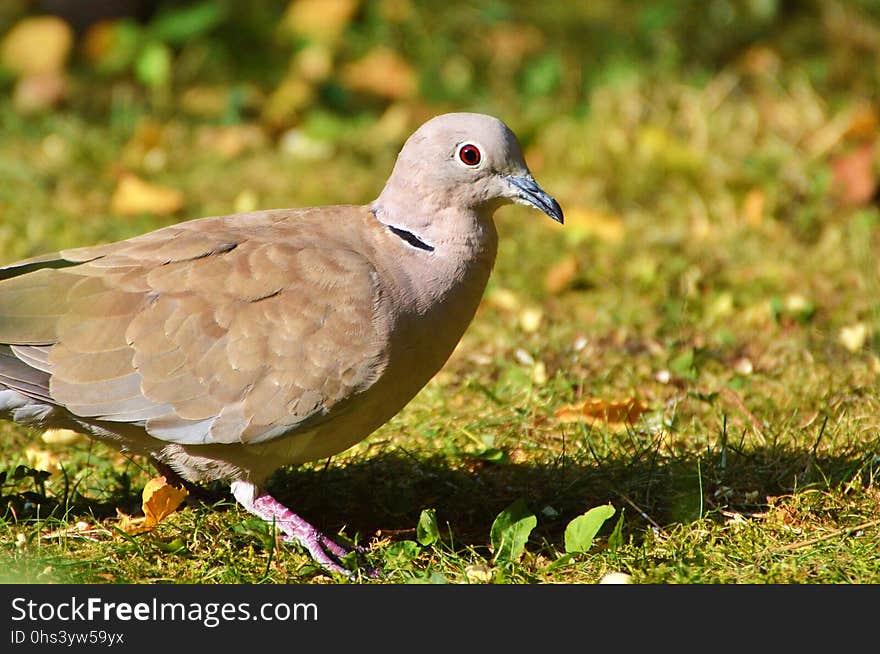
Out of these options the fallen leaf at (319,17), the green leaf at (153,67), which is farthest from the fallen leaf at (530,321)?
the fallen leaf at (319,17)

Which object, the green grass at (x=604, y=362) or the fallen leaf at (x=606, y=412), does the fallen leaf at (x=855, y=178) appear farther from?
the fallen leaf at (x=606, y=412)

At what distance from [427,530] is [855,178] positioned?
Result: 3.41m

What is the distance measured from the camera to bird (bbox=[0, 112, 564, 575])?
325 cm

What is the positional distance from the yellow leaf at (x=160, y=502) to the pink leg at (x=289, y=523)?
0.58 ft

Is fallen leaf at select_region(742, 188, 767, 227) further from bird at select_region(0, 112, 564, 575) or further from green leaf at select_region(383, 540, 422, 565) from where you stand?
green leaf at select_region(383, 540, 422, 565)

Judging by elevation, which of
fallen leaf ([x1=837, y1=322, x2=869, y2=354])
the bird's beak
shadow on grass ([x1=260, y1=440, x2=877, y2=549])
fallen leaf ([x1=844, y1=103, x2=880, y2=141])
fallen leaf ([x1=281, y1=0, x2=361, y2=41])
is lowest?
shadow on grass ([x1=260, y1=440, x2=877, y2=549])

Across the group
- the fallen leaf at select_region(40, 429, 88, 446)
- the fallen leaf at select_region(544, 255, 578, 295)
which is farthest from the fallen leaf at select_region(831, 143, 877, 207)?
the fallen leaf at select_region(40, 429, 88, 446)

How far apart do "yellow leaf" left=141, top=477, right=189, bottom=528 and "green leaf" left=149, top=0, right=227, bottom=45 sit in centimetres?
435

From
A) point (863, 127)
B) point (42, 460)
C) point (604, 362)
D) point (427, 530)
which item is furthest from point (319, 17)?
point (427, 530)

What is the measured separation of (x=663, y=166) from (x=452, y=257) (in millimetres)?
2989

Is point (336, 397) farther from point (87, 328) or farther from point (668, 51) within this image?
point (668, 51)

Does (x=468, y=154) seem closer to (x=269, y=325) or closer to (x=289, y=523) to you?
(x=269, y=325)
